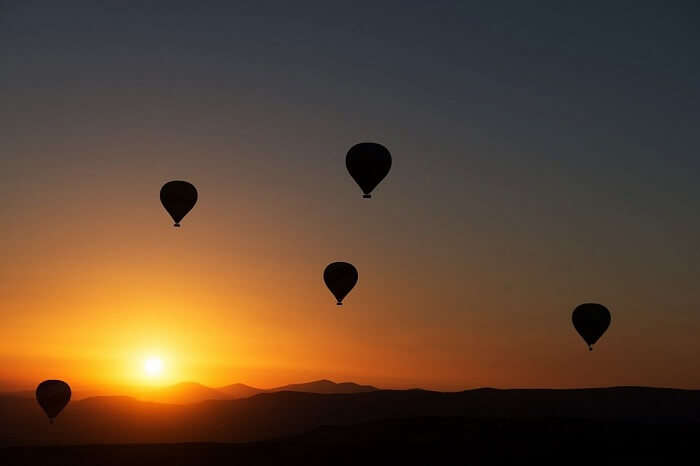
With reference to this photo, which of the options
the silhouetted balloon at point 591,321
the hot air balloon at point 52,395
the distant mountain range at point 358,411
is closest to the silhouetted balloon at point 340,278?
the silhouetted balloon at point 591,321

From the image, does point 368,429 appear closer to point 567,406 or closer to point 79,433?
point 567,406

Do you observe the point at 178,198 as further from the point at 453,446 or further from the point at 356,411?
the point at 356,411

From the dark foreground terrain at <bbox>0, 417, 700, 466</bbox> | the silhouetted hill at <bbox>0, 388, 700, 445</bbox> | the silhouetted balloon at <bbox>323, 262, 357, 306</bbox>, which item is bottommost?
the dark foreground terrain at <bbox>0, 417, 700, 466</bbox>

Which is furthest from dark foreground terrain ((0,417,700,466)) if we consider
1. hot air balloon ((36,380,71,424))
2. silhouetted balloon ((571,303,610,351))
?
silhouetted balloon ((571,303,610,351))

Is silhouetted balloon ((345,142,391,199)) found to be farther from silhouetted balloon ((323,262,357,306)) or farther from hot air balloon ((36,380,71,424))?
hot air balloon ((36,380,71,424))

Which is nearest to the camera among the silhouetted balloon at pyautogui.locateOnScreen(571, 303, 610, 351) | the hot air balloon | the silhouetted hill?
the silhouetted balloon at pyautogui.locateOnScreen(571, 303, 610, 351)

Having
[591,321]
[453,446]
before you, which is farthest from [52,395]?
[591,321]

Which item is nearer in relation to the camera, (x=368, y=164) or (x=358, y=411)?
(x=368, y=164)
